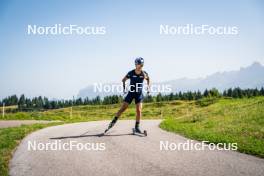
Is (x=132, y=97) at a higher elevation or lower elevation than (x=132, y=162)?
higher

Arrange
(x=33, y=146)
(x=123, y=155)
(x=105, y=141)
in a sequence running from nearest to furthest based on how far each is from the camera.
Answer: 1. (x=123, y=155)
2. (x=33, y=146)
3. (x=105, y=141)

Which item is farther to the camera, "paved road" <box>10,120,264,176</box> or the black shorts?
the black shorts

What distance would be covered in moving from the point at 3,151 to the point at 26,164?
197 centimetres

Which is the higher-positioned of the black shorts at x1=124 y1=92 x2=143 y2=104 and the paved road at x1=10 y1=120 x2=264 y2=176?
the black shorts at x1=124 y1=92 x2=143 y2=104

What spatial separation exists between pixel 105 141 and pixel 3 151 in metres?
3.14

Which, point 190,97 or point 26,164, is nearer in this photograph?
point 26,164

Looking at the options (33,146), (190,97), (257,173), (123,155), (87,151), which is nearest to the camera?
(257,173)

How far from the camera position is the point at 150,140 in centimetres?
979

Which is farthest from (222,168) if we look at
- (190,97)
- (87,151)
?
(190,97)

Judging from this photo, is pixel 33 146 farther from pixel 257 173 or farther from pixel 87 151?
pixel 257 173

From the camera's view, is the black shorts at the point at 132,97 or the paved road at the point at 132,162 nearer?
the paved road at the point at 132,162

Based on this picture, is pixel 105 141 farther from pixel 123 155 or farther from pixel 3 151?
pixel 3 151

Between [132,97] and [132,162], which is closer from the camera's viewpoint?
[132,162]

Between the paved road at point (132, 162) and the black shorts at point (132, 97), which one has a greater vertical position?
the black shorts at point (132, 97)
